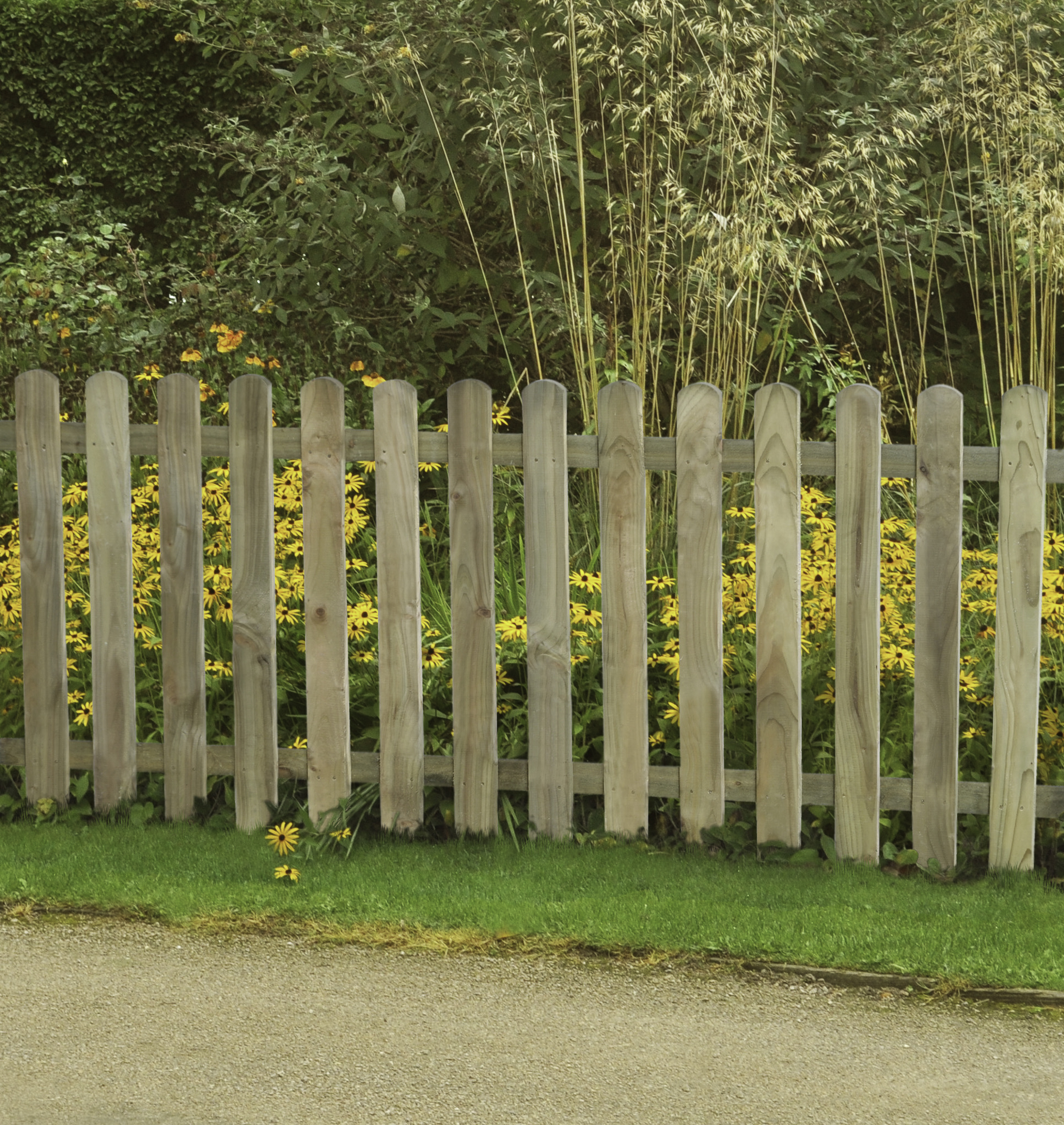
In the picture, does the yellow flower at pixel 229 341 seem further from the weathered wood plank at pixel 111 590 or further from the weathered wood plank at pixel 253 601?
the weathered wood plank at pixel 253 601

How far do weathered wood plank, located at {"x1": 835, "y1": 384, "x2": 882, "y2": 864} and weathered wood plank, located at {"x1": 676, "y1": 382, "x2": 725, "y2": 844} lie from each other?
306 mm

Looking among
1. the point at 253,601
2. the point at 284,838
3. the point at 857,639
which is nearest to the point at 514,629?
the point at 253,601

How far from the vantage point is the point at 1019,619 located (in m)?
3.56

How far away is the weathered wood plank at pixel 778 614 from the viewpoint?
3586mm

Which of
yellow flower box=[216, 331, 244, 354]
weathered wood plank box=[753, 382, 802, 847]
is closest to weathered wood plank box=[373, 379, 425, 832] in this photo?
weathered wood plank box=[753, 382, 802, 847]

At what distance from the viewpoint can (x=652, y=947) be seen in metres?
3.23

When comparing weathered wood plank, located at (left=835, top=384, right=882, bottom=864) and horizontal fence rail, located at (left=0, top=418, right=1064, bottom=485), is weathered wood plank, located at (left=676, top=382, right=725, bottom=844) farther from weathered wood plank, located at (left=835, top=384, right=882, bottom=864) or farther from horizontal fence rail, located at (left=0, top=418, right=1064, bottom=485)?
weathered wood plank, located at (left=835, top=384, right=882, bottom=864)

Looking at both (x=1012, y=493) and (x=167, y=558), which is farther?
(x=167, y=558)

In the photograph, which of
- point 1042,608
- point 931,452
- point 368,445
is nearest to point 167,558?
point 368,445

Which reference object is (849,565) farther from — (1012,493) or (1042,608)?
(1042,608)

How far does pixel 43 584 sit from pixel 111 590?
0.68ft

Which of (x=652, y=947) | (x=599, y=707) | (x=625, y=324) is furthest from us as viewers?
(x=625, y=324)

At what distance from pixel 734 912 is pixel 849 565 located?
934 mm

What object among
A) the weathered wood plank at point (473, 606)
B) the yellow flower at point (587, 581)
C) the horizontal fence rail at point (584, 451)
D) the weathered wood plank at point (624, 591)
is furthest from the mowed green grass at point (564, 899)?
the horizontal fence rail at point (584, 451)
